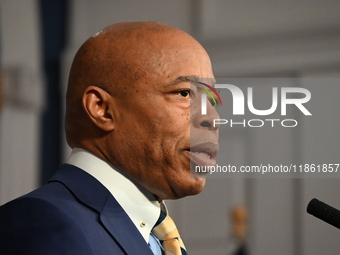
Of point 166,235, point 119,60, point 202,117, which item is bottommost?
point 166,235

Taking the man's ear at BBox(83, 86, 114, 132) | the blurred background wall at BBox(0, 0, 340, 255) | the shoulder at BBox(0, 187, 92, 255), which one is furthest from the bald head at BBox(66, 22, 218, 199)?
the blurred background wall at BBox(0, 0, 340, 255)

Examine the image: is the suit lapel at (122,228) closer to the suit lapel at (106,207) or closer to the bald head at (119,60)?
the suit lapel at (106,207)

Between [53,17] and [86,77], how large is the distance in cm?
160

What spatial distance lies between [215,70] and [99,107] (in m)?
1.16

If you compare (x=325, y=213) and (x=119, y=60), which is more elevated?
(x=119, y=60)

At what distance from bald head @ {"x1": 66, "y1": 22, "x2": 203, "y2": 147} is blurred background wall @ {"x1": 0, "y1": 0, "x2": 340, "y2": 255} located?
32.0 inches

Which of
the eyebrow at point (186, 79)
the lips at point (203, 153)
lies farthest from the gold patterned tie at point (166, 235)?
the eyebrow at point (186, 79)

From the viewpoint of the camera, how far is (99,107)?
1138mm

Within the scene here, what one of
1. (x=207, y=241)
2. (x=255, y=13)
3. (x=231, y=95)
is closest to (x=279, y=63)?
(x=255, y=13)

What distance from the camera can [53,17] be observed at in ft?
8.73

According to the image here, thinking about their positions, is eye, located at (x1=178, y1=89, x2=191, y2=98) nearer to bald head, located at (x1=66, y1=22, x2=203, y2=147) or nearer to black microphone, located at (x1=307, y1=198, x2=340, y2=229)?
bald head, located at (x1=66, y1=22, x2=203, y2=147)

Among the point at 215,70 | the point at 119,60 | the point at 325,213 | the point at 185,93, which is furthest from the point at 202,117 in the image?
the point at 215,70

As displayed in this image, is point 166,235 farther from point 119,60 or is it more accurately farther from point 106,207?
point 119,60

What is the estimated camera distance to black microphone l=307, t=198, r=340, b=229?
0.91 m
